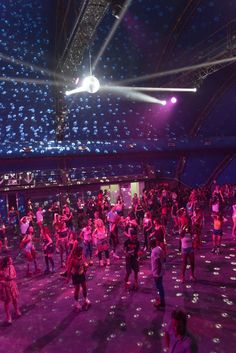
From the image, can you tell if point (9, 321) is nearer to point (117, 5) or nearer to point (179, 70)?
point (117, 5)

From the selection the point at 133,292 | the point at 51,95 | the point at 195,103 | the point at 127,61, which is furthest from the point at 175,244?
the point at 195,103

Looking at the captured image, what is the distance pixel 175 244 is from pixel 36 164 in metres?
11.8

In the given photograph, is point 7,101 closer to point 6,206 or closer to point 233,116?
point 6,206

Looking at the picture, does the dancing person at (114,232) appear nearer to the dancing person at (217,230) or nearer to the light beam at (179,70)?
the dancing person at (217,230)

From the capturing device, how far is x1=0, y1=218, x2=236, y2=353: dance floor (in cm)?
614

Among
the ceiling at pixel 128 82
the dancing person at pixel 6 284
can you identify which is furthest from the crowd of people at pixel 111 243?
the ceiling at pixel 128 82

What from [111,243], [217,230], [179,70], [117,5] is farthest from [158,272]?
[179,70]

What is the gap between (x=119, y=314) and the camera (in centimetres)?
727

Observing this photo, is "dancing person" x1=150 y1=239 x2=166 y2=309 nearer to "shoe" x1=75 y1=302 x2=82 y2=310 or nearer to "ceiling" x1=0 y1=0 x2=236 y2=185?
"shoe" x1=75 y1=302 x2=82 y2=310

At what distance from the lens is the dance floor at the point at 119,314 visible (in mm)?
6137

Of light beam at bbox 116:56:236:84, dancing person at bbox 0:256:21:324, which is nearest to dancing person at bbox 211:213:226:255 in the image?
dancing person at bbox 0:256:21:324

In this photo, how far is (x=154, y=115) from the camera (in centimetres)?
2627

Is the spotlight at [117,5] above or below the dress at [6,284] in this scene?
above

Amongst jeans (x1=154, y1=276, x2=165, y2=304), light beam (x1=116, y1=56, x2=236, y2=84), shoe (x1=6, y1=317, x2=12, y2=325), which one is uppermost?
light beam (x1=116, y1=56, x2=236, y2=84)
